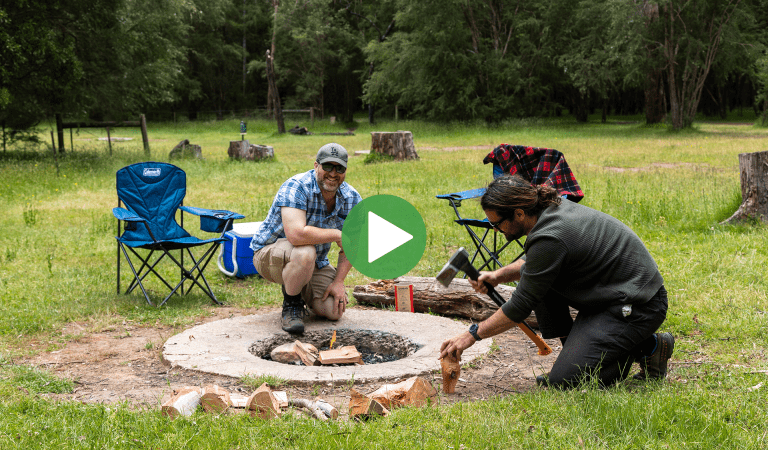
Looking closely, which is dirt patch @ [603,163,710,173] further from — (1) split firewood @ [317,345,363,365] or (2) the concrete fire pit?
(1) split firewood @ [317,345,363,365]

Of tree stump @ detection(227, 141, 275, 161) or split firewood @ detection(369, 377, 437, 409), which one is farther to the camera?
tree stump @ detection(227, 141, 275, 161)

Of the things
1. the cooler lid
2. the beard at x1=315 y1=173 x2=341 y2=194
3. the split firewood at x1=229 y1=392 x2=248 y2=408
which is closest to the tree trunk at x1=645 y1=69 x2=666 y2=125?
the cooler lid

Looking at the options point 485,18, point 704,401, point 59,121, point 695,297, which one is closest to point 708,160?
point 695,297

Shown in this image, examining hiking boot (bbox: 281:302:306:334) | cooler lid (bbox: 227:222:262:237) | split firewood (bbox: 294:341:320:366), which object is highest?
cooler lid (bbox: 227:222:262:237)

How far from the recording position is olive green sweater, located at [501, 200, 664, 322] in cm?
316

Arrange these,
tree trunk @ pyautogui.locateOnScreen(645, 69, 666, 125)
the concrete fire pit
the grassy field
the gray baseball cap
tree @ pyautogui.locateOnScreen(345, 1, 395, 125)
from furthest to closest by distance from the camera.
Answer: tree @ pyautogui.locateOnScreen(345, 1, 395, 125) < tree trunk @ pyautogui.locateOnScreen(645, 69, 666, 125) < the gray baseball cap < the concrete fire pit < the grassy field

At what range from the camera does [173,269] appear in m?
6.66

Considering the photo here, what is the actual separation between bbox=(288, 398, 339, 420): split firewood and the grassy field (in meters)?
0.16

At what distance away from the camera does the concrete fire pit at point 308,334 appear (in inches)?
144

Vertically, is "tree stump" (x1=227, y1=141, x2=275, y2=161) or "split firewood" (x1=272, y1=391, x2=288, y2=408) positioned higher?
"tree stump" (x1=227, y1=141, x2=275, y2=161)

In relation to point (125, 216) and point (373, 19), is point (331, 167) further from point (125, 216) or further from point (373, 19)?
point (373, 19)

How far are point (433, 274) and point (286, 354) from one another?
2296 mm

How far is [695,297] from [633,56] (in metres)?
18.6

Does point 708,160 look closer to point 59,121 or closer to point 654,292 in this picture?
point 654,292
